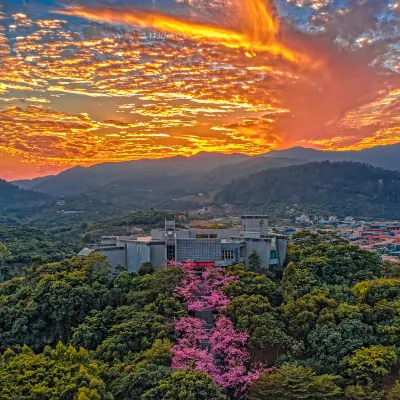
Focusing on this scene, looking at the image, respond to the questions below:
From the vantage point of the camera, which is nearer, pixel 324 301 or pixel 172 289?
pixel 324 301

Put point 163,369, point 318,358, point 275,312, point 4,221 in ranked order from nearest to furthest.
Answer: point 163,369 < point 318,358 < point 275,312 < point 4,221

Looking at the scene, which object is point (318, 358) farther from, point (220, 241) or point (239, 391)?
point (220, 241)

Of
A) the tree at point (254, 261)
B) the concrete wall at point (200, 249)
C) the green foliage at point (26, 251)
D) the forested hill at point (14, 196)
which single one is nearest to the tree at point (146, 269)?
the concrete wall at point (200, 249)

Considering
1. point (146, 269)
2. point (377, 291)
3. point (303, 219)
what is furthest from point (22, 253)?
point (303, 219)

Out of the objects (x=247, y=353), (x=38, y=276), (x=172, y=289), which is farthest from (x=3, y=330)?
(x=247, y=353)

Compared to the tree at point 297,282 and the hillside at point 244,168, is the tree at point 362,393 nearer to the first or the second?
the tree at point 297,282

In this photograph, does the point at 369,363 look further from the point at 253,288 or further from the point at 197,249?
the point at 197,249

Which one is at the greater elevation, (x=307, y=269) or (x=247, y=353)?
(x=307, y=269)
